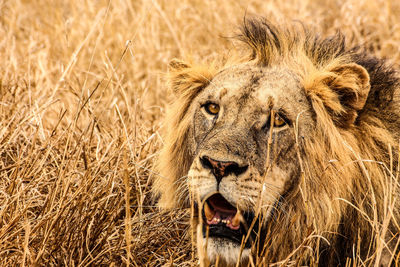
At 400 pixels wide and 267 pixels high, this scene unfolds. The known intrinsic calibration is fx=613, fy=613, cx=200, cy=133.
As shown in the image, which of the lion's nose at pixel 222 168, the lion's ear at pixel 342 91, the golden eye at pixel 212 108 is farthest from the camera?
the golden eye at pixel 212 108

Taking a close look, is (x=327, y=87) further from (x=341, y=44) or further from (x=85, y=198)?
(x=85, y=198)

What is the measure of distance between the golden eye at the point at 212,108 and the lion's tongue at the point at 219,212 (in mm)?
601

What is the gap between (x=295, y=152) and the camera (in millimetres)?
3453

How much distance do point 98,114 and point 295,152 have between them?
2581mm

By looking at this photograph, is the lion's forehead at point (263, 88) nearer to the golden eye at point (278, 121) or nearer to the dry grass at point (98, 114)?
the golden eye at point (278, 121)

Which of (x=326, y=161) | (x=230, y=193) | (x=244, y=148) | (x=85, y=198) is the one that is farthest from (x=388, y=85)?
(x=85, y=198)

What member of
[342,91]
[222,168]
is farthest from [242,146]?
[342,91]

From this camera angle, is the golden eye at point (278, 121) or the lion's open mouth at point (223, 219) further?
the golden eye at point (278, 121)

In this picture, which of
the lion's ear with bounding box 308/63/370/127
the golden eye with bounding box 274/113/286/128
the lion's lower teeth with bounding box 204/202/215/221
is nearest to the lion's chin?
the lion's lower teeth with bounding box 204/202/215/221

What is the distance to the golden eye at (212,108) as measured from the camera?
368 centimetres

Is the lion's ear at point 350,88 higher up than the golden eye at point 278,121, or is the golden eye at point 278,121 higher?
the lion's ear at point 350,88

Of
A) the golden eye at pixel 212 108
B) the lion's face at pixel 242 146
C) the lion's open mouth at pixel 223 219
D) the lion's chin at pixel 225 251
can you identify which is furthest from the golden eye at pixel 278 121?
the lion's chin at pixel 225 251

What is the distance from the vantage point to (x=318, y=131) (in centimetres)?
351

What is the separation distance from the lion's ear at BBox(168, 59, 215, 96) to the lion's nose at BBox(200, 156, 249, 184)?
822 mm
